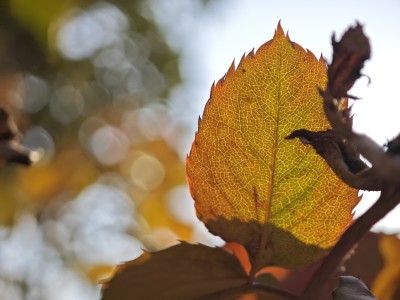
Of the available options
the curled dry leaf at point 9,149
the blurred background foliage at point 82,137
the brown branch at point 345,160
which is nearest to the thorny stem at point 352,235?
the brown branch at point 345,160

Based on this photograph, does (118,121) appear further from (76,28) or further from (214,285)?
(214,285)

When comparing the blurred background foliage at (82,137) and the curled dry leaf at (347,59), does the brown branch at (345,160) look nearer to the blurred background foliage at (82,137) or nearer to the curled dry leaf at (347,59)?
the curled dry leaf at (347,59)

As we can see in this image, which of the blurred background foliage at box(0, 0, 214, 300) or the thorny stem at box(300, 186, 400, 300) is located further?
the blurred background foliage at box(0, 0, 214, 300)

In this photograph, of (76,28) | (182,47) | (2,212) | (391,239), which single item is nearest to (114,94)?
(76,28)

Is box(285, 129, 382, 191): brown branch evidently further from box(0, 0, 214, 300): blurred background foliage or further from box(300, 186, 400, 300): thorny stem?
box(0, 0, 214, 300): blurred background foliage

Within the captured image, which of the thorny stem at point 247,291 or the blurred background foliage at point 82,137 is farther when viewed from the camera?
the blurred background foliage at point 82,137

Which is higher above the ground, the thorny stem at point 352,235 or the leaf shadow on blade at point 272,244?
the leaf shadow on blade at point 272,244

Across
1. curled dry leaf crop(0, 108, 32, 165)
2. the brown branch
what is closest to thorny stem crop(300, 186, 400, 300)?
the brown branch
